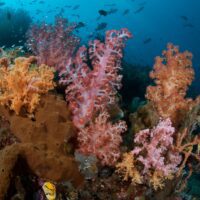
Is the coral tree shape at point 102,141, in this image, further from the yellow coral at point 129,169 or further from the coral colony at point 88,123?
the yellow coral at point 129,169

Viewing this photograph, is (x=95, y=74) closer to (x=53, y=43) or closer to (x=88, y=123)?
(x=88, y=123)

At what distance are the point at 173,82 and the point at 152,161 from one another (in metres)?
1.33

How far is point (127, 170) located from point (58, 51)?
9.40 feet

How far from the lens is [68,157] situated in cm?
336

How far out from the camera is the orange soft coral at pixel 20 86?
143 inches

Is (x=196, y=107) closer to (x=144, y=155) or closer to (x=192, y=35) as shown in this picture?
(x=144, y=155)

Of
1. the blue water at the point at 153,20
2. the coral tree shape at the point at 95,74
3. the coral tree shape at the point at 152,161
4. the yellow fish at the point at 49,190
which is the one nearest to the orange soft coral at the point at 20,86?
the coral tree shape at the point at 95,74

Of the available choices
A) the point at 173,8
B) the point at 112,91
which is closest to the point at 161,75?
the point at 112,91

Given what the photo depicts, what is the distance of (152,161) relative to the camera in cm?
370

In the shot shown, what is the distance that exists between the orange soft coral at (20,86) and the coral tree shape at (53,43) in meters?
1.28

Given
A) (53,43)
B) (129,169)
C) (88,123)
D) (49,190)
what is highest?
(53,43)

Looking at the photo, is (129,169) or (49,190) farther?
(129,169)

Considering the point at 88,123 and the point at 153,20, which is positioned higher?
the point at 88,123

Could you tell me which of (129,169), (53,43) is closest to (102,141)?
(129,169)
